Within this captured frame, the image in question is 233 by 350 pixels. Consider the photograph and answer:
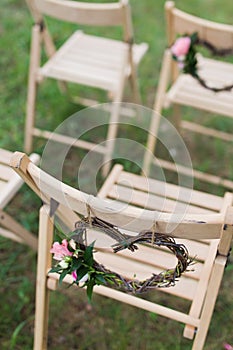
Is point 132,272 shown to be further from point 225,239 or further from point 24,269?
point 24,269

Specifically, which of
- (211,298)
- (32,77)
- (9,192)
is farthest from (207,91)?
(211,298)

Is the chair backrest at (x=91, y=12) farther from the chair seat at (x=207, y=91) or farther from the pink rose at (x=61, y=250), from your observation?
the pink rose at (x=61, y=250)

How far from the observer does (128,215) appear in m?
1.26

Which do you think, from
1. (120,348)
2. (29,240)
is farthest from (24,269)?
(120,348)

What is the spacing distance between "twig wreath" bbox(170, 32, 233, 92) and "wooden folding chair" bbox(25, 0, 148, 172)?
250 millimetres

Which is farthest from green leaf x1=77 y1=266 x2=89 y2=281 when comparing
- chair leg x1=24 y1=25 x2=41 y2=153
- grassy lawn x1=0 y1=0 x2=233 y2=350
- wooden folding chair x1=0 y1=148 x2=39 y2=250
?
chair leg x1=24 y1=25 x2=41 y2=153

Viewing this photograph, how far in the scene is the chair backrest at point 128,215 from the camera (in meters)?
1.25

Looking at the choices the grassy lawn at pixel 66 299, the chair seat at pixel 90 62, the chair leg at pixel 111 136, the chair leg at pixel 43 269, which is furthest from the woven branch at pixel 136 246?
the chair seat at pixel 90 62

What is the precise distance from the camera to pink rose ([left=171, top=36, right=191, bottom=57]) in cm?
225

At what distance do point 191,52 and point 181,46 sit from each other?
64 millimetres

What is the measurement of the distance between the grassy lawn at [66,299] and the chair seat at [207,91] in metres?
0.51

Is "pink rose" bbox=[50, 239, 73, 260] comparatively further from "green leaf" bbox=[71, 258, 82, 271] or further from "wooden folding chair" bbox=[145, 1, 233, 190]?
"wooden folding chair" bbox=[145, 1, 233, 190]

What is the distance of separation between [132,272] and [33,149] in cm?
134

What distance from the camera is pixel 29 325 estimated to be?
2.15 m
